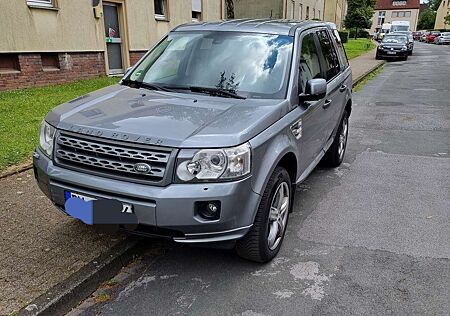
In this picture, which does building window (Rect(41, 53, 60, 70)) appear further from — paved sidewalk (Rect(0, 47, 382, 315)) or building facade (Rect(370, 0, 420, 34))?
building facade (Rect(370, 0, 420, 34))

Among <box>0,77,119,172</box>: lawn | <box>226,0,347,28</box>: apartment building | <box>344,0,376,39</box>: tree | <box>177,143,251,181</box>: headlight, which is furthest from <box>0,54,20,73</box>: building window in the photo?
<box>344,0,376,39</box>: tree

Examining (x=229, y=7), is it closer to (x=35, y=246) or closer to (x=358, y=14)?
(x=35, y=246)

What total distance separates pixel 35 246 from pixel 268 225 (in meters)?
1.87

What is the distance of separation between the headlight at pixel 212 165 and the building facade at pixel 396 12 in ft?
336

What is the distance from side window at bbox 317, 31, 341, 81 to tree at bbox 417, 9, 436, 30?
11226 cm

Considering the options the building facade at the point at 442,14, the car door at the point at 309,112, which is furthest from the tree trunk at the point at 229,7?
the building facade at the point at 442,14

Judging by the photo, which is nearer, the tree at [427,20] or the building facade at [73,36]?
the building facade at [73,36]

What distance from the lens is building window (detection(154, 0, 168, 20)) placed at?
14398 mm

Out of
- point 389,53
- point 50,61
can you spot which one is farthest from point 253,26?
point 389,53

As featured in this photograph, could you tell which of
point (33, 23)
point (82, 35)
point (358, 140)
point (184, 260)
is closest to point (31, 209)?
point (184, 260)

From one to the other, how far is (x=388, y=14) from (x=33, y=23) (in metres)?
102

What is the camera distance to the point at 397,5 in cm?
9694

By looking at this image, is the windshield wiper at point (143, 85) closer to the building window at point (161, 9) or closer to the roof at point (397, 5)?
the building window at point (161, 9)

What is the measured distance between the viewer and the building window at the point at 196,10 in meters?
16.6
